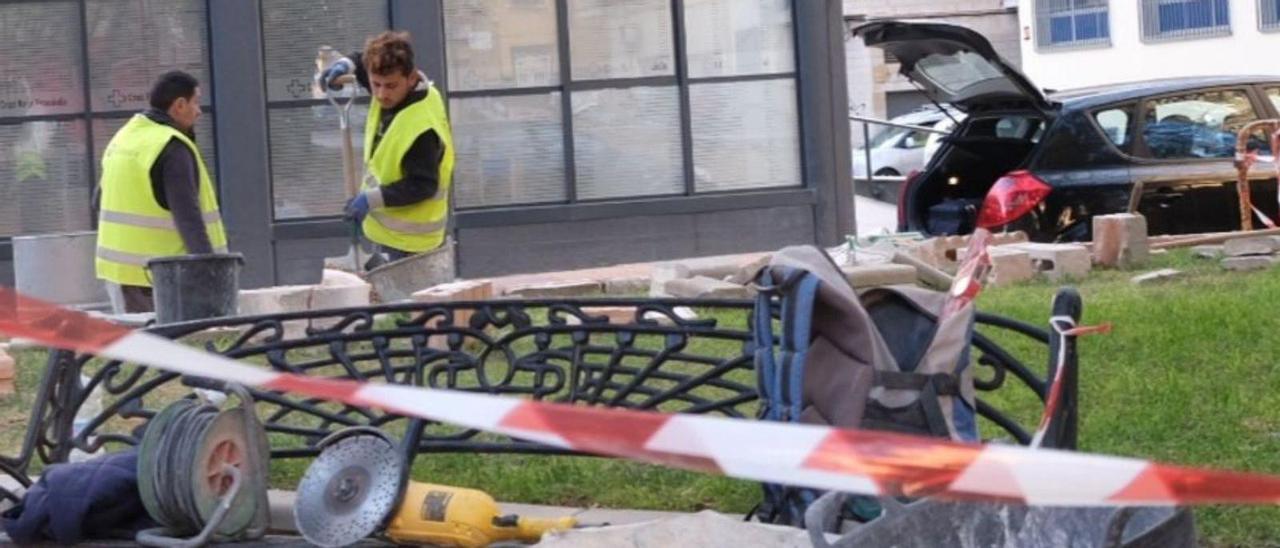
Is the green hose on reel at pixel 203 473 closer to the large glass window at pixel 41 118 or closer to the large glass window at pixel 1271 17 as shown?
the large glass window at pixel 41 118

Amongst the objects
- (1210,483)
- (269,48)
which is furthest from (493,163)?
(1210,483)

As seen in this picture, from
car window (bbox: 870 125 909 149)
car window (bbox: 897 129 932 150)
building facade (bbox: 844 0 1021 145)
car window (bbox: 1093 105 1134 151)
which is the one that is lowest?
car window (bbox: 1093 105 1134 151)

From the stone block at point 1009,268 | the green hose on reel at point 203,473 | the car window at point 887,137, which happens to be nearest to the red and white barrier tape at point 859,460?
the green hose on reel at point 203,473

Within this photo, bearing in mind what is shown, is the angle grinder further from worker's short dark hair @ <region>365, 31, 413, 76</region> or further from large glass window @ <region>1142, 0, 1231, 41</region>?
large glass window @ <region>1142, 0, 1231, 41</region>

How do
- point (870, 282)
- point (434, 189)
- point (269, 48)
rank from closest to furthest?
point (434, 189) < point (870, 282) < point (269, 48)

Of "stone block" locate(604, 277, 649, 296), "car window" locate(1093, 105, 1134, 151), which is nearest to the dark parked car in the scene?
"car window" locate(1093, 105, 1134, 151)

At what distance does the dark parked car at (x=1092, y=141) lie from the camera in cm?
1409

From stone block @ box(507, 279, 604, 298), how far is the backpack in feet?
25.9

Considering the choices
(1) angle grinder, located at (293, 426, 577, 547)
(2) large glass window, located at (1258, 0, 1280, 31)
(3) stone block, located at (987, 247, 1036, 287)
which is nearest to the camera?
(1) angle grinder, located at (293, 426, 577, 547)

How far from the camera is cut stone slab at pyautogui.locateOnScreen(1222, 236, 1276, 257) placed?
44.1 ft

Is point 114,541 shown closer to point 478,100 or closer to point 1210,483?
point 1210,483

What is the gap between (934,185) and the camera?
1523 cm

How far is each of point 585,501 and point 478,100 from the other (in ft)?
34.7

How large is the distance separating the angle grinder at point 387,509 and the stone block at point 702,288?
555 centimetres
